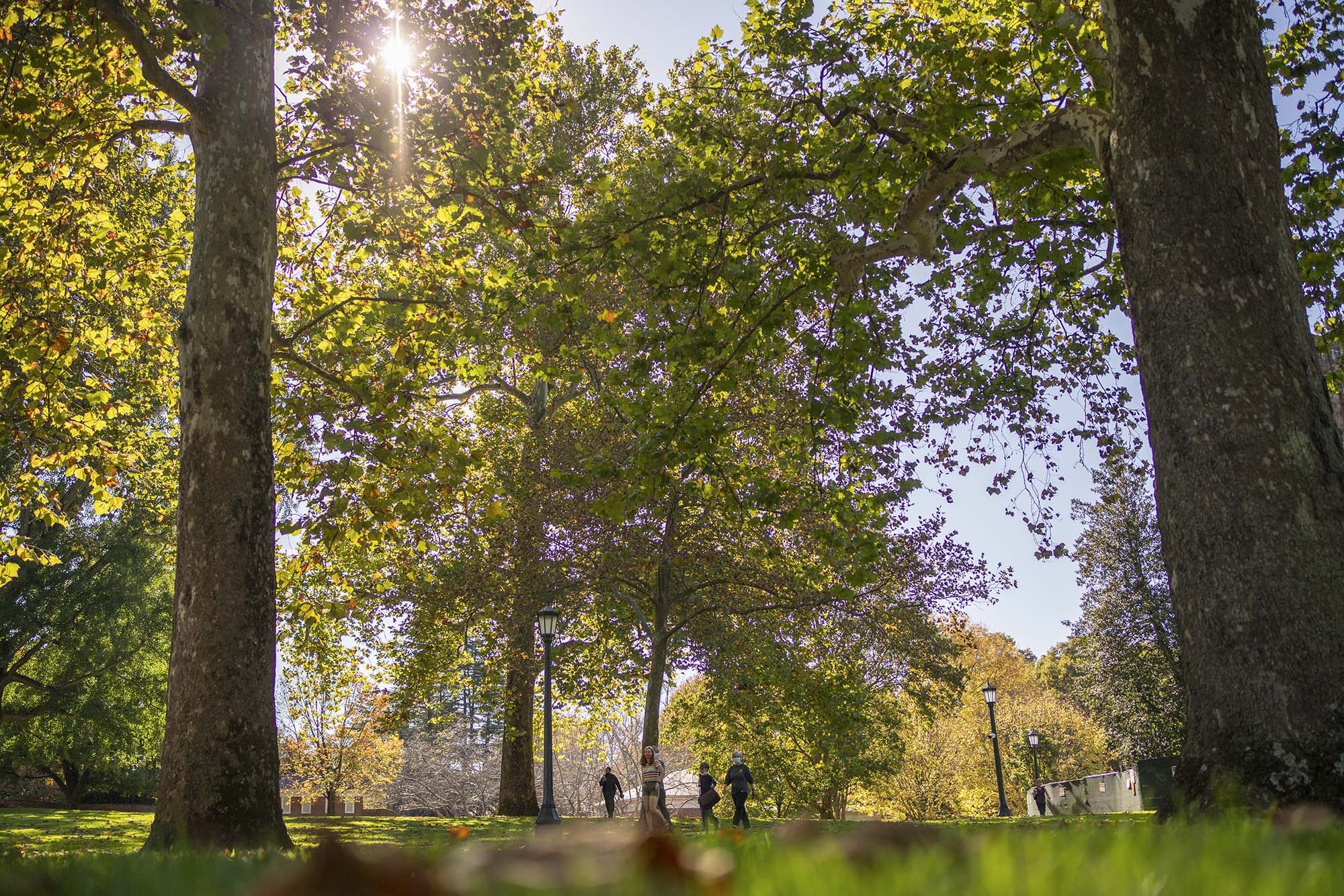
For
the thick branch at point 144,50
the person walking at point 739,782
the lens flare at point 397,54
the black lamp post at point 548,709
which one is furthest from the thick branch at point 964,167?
the person walking at point 739,782

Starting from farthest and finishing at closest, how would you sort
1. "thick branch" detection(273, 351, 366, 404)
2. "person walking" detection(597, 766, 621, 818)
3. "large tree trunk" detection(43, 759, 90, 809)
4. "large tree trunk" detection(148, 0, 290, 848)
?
1. "large tree trunk" detection(43, 759, 90, 809)
2. "person walking" detection(597, 766, 621, 818)
3. "thick branch" detection(273, 351, 366, 404)
4. "large tree trunk" detection(148, 0, 290, 848)

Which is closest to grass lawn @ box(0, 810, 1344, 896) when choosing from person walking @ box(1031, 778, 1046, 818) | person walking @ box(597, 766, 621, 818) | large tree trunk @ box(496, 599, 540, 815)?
large tree trunk @ box(496, 599, 540, 815)

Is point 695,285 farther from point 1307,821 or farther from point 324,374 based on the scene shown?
point 1307,821

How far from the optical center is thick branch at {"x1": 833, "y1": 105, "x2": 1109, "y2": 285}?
354 inches

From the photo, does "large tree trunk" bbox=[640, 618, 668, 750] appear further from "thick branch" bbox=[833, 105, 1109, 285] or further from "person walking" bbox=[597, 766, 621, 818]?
"thick branch" bbox=[833, 105, 1109, 285]

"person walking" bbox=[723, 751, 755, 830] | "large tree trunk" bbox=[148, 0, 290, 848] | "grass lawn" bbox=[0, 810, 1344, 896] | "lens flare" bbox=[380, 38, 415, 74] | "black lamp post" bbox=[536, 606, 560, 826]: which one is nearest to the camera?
"grass lawn" bbox=[0, 810, 1344, 896]

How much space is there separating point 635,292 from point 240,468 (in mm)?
10563

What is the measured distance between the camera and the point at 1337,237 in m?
12.1

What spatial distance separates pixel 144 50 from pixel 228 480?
4389mm

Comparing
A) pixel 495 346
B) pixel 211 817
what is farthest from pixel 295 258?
pixel 211 817

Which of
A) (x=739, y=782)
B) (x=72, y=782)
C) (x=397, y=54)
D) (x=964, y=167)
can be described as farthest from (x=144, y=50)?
(x=72, y=782)

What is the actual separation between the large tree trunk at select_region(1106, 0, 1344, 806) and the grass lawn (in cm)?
340

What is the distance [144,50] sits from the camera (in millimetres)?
8852

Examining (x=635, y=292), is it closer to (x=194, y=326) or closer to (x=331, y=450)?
(x=331, y=450)
